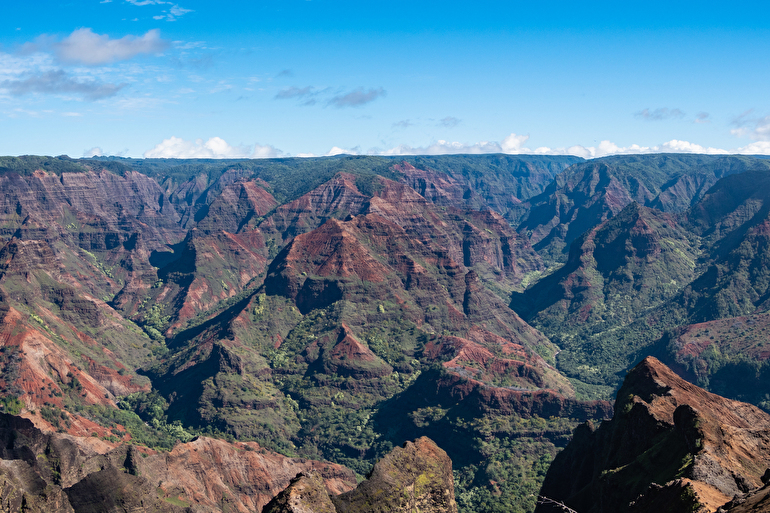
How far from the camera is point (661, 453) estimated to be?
65.1 meters

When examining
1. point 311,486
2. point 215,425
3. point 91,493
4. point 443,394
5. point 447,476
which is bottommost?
point 215,425

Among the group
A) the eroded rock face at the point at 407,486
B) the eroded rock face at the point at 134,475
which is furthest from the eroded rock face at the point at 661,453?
the eroded rock face at the point at 134,475

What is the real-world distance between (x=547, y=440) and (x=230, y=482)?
247ft

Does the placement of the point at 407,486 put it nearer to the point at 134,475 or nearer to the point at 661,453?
the point at 661,453

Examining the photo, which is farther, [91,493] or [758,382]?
[758,382]

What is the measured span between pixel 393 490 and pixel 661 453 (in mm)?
29621

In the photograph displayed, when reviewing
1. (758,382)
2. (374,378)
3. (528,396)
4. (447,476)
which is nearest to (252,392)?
(374,378)

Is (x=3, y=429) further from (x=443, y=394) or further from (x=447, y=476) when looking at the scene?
(x=443, y=394)

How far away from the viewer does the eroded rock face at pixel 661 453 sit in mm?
51094

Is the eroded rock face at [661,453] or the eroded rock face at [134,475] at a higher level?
the eroded rock face at [661,453]

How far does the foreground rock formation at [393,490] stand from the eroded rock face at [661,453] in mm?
18739

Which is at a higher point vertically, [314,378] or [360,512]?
[360,512]

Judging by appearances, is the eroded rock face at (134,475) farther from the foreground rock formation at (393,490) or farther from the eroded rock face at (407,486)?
the eroded rock face at (407,486)

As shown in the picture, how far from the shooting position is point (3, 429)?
325 feet
